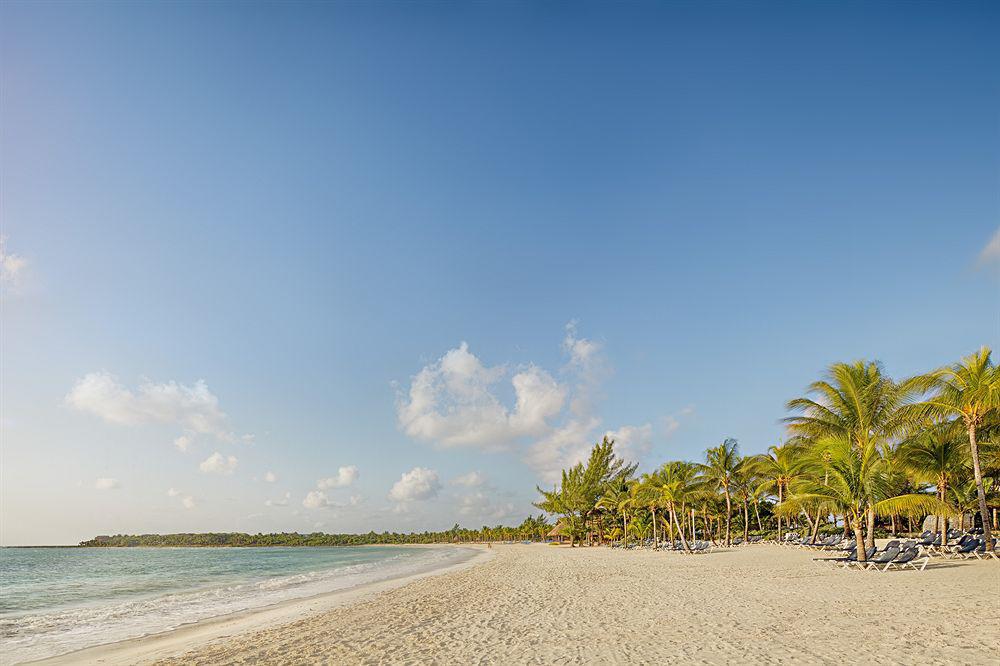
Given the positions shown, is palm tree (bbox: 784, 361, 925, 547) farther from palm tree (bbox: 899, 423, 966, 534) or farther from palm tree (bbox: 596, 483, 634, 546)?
palm tree (bbox: 596, 483, 634, 546)

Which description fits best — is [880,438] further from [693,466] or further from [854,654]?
[854,654]

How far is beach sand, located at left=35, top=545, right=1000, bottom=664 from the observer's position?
7.53 meters

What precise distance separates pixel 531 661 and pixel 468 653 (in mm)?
1169

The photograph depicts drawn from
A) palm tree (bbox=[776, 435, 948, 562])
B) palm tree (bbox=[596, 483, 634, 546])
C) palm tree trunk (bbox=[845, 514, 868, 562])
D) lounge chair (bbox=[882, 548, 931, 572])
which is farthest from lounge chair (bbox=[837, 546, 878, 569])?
palm tree (bbox=[596, 483, 634, 546])

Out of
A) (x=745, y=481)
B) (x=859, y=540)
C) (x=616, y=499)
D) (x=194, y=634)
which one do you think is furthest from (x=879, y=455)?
(x=194, y=634)

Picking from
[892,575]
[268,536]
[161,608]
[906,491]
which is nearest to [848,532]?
[906,491]

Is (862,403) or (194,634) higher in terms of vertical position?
(862,403)

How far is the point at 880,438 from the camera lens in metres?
25.1

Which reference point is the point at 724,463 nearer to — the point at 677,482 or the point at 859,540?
the point at 677,482

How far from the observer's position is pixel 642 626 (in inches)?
369

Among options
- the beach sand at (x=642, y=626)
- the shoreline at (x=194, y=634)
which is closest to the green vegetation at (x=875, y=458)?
the beach sand at (x=642, y=626)

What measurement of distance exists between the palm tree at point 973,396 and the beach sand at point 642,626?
161 inches

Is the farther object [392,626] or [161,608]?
[161,608]

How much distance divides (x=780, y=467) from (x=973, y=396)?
670 inches
